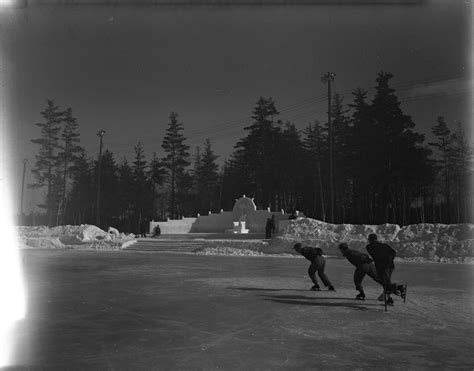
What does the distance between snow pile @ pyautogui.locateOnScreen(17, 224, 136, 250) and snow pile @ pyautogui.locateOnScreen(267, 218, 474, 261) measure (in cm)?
1223

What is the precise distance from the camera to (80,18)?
5.87 m

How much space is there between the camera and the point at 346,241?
21.3m

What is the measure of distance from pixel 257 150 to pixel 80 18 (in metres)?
53.3

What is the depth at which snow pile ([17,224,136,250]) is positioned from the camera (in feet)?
90.4

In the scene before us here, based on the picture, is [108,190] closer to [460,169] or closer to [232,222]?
[232,222]

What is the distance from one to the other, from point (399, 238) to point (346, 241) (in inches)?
120

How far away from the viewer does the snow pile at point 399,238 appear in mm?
18438

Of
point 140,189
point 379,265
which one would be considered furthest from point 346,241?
point 140,189

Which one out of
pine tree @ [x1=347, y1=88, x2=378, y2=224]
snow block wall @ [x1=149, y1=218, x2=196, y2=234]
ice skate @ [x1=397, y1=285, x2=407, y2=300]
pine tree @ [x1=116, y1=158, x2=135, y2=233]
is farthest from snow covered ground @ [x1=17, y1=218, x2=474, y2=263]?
pine tree @ [x1=116, y1=158, x2=135, y2=233]

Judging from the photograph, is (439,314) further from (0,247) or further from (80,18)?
(80,18)

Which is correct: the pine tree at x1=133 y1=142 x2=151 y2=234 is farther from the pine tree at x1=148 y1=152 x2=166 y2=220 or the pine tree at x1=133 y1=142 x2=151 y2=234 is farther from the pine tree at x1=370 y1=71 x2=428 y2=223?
the pine tree at x1=370 y1=71 x2=428 y2=223

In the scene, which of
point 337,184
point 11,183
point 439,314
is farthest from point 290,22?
point 337,184

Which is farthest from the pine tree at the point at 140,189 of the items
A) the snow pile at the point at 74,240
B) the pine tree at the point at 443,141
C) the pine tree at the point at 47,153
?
the pine tree at the point at 443,141

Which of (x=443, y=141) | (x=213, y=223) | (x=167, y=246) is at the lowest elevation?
(x=167, y=246)
